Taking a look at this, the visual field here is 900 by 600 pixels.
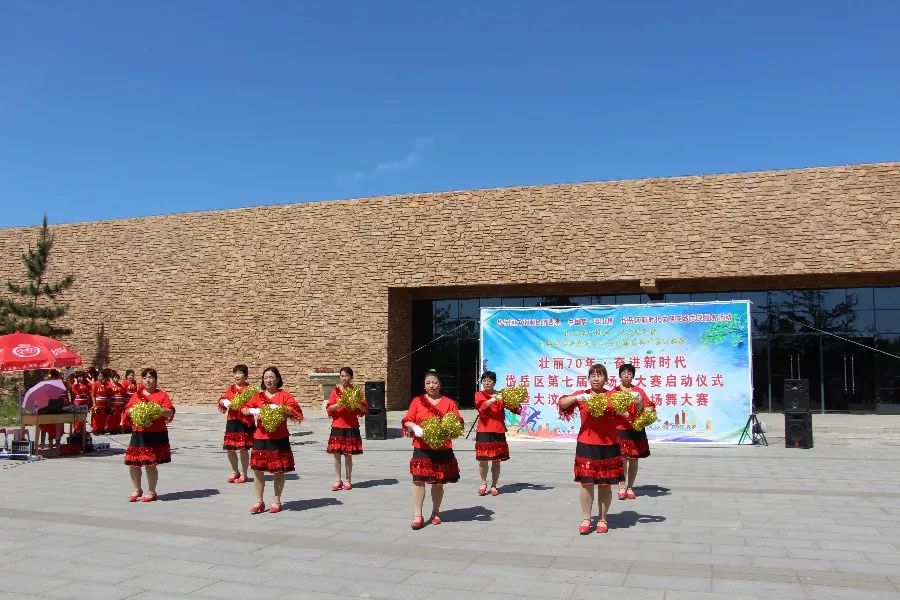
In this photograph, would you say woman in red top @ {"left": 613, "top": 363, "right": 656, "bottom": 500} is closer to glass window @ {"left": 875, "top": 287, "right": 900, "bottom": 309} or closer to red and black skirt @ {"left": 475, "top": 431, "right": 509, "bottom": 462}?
red and black skirt @ {"left": 475, "top": 431, "right": 509, "bottom": 462}

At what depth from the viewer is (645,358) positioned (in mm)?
16172

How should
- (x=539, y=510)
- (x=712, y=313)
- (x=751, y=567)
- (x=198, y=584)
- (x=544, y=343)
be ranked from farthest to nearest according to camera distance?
(x=544, y=343), (x=712, y=313), (x=539, y=510), (x=751, y=567), (x=198, y=584)

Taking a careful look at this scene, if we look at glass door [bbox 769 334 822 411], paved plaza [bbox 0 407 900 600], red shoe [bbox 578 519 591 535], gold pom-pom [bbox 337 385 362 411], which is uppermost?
glass door [bbox 769 334 822 411]

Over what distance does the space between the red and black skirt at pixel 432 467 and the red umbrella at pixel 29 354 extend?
939cm

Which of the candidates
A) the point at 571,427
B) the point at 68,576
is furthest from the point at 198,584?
the point at 571,427

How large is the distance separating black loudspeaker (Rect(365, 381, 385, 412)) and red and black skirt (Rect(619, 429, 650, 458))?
8.85 metres

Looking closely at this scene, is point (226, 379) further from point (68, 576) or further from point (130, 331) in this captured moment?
point (68, 576)

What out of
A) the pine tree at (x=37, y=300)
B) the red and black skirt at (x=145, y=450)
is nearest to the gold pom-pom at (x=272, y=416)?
the red and black skirt at (x=145, y=450)

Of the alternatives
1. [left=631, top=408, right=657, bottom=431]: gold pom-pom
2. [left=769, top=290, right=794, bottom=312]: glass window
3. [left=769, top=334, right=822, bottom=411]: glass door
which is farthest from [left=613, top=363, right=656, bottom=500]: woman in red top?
[left=769, top=290, right=794, bottom=312]: glass window

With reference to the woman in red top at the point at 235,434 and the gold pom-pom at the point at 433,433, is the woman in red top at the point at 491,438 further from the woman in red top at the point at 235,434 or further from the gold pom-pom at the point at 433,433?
the woman in red top at the point at 235,434

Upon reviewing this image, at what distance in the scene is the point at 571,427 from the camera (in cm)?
1650

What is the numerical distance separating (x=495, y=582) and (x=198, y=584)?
7.02 feet

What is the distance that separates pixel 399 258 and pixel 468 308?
329cm

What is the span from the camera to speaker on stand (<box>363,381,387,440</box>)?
17.3m
